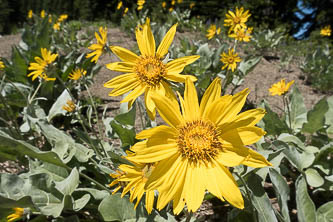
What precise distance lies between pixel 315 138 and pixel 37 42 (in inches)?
138

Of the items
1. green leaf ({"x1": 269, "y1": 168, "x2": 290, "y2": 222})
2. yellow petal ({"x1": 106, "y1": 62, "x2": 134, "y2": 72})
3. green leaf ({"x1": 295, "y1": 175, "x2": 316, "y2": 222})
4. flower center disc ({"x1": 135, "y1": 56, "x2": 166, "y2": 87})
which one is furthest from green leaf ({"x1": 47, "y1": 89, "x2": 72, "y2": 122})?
green leaf ({"x1": 295, "y1": 175, "x2": 316, "y2": 222})

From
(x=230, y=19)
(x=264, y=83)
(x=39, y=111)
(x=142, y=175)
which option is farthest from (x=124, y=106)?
(x=264, y=83)

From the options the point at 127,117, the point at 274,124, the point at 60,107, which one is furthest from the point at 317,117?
the point at 60,107

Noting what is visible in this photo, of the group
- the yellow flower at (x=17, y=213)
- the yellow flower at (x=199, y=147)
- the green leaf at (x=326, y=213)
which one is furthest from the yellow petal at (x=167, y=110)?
the green leaf at (x=326, y=213)

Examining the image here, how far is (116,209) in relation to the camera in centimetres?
156

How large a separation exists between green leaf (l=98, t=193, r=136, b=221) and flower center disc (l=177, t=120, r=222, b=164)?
24.7 inches

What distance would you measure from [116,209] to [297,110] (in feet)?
6.64

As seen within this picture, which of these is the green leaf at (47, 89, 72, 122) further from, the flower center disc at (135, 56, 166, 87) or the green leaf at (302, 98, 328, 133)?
the green leaf at (302, 98, 328, 133)

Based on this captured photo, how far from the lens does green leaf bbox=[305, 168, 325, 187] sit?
191 cm

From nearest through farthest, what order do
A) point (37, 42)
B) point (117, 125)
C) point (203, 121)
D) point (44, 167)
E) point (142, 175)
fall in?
1. point (203, 121)
2. point (142, 175)
3. point (44, 167)
4. point (117, 125)
5. point (37, 42)

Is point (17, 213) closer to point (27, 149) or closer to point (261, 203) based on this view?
point (27, 149)

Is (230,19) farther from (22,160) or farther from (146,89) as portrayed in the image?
(22,160)

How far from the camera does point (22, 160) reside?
224cm

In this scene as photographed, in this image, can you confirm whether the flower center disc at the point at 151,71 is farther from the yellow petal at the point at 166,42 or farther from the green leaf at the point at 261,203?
the green leaf at the point at 261,203
